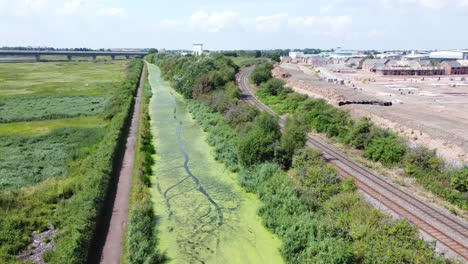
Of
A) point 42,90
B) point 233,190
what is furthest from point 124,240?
point 42,90

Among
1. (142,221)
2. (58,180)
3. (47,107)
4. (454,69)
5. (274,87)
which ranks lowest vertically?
(142,221)

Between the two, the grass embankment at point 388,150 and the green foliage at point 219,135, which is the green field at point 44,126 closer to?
the green foliage at point 219,135

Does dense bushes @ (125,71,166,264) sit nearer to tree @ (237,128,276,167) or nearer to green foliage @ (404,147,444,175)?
tree @ (237,128,276,167)

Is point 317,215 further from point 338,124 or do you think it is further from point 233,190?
point 338,124

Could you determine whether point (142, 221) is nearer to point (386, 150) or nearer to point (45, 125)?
point (386, 150)

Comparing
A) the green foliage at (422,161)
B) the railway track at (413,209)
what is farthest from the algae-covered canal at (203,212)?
the green foliage at (422,161)

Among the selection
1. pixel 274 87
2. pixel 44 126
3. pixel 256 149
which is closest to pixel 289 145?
pixel 256 149
